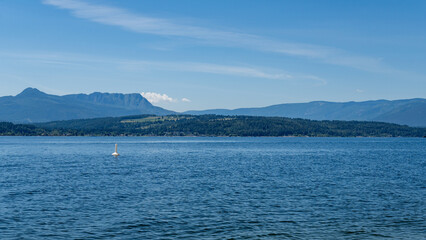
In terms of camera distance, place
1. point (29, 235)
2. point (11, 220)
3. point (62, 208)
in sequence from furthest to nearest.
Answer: point (62, 208) → point (11, 220) → point (29, 235)

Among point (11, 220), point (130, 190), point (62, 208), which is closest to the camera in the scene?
point (11, 220)

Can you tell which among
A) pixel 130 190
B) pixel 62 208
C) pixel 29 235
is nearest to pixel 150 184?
pixel 130 190

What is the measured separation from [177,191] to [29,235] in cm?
2332

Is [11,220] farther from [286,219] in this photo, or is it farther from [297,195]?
[297,195]

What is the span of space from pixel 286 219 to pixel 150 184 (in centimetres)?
2712

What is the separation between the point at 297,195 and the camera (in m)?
49.9

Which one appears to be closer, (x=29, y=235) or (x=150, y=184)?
(x=29, y=235)

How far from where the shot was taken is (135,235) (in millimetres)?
31703

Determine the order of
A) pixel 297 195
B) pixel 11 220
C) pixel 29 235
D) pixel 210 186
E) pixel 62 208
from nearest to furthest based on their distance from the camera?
pixel 29 235
pixel 11 220
pixel 62 208
pixel 297 195
pixel 210 186

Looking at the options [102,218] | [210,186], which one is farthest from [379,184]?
[102,218]

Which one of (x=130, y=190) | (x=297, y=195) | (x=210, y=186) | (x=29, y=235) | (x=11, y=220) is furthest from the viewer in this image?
(x=210, y=186)

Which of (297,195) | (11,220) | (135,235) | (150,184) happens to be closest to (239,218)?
(135,235)

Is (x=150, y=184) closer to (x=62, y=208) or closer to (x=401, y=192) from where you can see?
(x=62, y=208)

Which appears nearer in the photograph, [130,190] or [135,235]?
[135,235]
